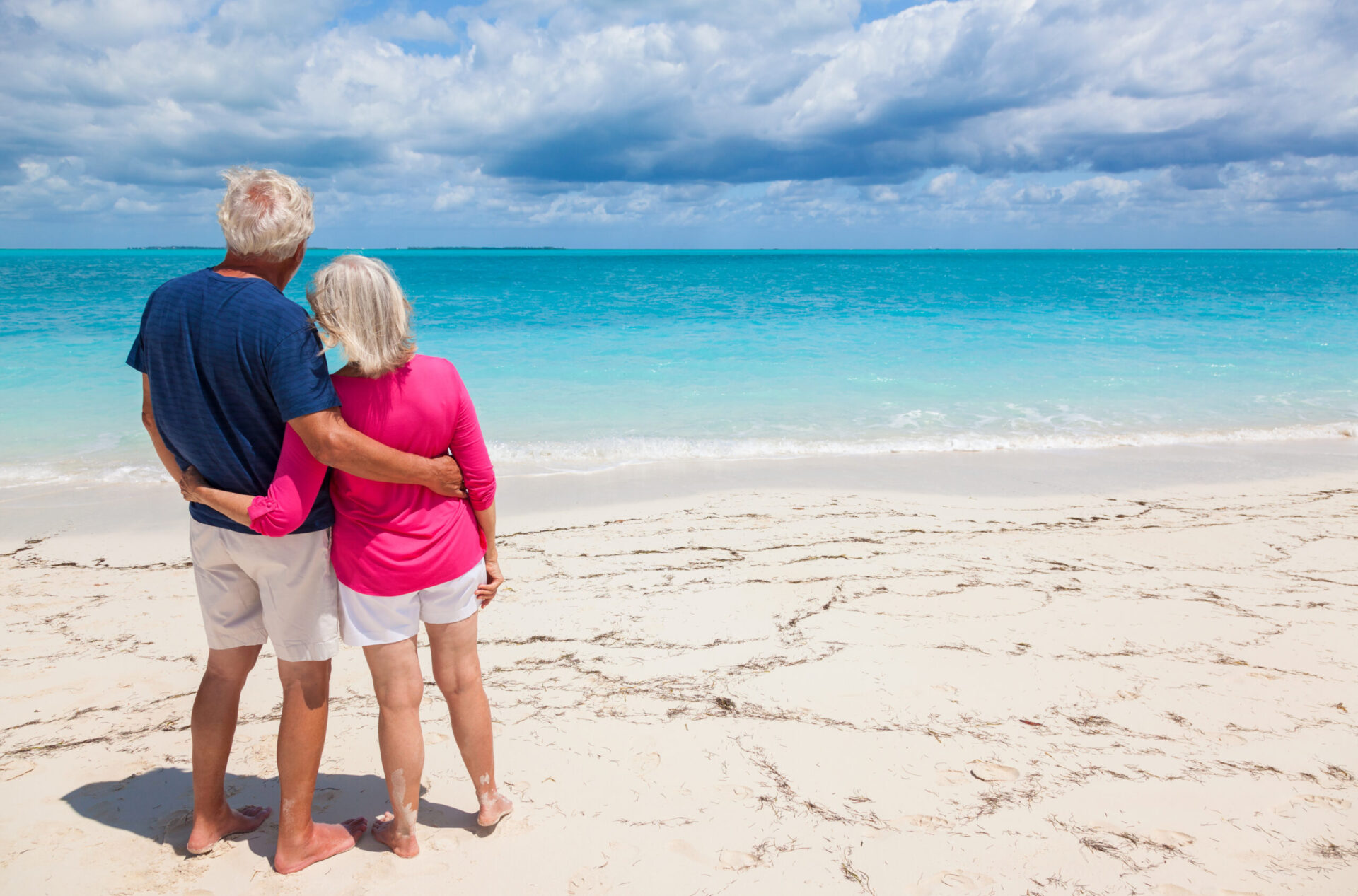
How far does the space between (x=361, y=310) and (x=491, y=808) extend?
1.72 metres

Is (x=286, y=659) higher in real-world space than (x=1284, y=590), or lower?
higher

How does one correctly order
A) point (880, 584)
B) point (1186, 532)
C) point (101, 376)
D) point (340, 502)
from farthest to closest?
1. point (101, 376)
2. point (1186, 532)
3. point (880, 584)
4. point (340, 502)

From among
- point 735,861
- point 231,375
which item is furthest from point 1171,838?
point 231,375

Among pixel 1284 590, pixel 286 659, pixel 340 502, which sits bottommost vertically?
pixel 1284 590

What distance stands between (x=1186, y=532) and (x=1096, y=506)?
2.61 feet

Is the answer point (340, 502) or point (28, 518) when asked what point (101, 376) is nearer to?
point (28, 518)

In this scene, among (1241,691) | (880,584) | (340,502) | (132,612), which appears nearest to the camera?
(340,502)

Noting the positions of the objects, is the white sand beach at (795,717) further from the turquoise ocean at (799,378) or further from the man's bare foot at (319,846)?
the turquoise ocean at (799,378)

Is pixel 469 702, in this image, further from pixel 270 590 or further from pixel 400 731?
pixel 270 590

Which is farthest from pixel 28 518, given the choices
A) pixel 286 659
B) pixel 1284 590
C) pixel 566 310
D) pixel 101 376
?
pixel 566 310

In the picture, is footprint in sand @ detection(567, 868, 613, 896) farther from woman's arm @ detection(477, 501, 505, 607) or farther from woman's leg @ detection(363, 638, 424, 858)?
woman's arm @ detection(477, 501, 505, 607)

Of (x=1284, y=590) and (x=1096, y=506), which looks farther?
(x=1096, y=506)

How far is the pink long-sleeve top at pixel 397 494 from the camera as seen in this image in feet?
6.54

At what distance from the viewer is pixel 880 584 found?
175 inches
